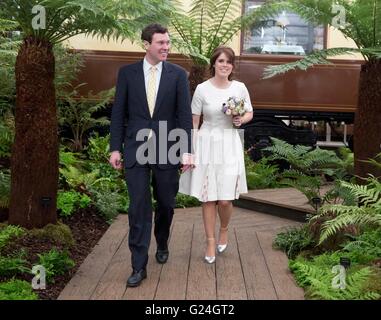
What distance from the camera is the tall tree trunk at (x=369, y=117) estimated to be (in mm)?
5754

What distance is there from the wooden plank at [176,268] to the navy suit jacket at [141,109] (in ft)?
2.61

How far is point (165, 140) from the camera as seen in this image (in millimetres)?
4238

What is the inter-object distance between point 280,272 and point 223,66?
1599 mm

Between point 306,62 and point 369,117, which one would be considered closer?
point 306,62

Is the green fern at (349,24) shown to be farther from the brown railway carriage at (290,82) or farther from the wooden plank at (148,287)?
the brown railway carriage at (290,82)

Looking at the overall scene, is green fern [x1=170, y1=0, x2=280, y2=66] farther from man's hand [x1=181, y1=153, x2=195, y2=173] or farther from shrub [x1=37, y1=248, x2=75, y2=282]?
shrub [x1=37, y1=248, x2=75, y2=282]

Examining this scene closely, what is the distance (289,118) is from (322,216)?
477cm

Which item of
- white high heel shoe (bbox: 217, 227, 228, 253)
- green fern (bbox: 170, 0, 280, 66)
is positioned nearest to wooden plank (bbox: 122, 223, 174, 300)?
white high heel shoe (bbox: 217, 227, 228, 253)

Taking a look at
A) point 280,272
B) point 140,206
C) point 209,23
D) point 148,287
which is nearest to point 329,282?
point 280,272

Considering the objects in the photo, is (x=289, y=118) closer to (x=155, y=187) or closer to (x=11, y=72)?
(x=11, y=72)

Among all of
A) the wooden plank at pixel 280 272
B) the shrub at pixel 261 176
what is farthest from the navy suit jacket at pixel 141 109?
the shrub at pixel 261 176

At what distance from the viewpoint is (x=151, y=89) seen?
4301mm

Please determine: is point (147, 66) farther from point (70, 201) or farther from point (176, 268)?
point (70, 201)

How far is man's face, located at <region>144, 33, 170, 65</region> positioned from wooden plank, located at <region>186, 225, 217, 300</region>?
1.56 m
